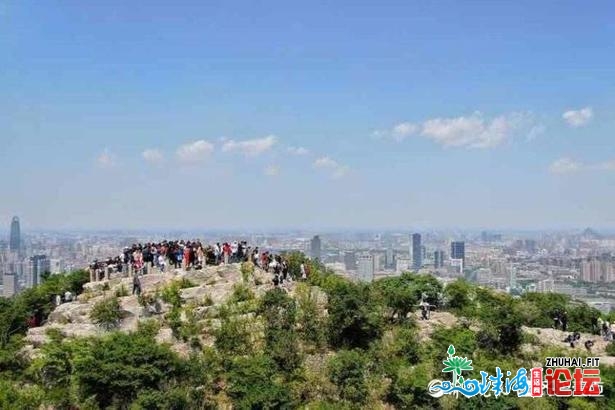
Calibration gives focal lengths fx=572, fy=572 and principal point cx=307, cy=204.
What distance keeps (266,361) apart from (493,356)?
8.27m

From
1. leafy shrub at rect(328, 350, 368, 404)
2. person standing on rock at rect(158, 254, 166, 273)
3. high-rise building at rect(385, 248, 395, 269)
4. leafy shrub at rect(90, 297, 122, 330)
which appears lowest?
high-rise building at rect(385, 248, 395, 269)

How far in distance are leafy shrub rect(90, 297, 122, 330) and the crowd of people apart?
3.01 meters

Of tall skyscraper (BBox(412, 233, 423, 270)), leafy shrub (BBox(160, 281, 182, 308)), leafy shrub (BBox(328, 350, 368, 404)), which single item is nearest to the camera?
leafy shrub (BBox(328, 350, 368, 404))

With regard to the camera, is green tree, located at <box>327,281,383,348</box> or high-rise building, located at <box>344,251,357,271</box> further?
high-rise building, located at <box>344,251,357,271</box>

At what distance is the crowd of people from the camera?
23375mm

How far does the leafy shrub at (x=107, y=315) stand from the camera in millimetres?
19281

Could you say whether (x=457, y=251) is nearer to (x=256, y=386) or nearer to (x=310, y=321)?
(x=310, y=321)

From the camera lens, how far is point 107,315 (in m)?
19.2

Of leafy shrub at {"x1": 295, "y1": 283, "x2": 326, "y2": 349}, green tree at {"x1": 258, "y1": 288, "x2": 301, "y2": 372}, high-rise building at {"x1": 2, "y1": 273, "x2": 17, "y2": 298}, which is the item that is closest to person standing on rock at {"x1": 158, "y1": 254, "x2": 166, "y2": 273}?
green tree at {"x1": 258, "y1": 288, "x2": 301, "y2": 372}

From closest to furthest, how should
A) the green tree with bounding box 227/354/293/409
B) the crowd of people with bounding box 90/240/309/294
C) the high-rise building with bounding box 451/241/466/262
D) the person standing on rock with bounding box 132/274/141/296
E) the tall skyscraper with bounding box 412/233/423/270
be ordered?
the green tree with bounding box 227/354/293/409, the person standing on rock with bounding box 132/274/141/296, the crowd of people with bounding box 90/240/309/294, the tall skyscraper with bounding box 412/233/423/270, the high-rise building with bounding box 451/241/466/262

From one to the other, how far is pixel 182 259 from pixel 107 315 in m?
5.23

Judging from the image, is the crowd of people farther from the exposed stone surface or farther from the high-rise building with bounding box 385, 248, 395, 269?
the high-rise building with bounding box 385, 248, 395, 269

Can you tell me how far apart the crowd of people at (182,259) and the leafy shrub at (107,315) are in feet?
9.86

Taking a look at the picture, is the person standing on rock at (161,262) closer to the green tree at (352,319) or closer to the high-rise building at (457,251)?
the green tree at (352,319)
